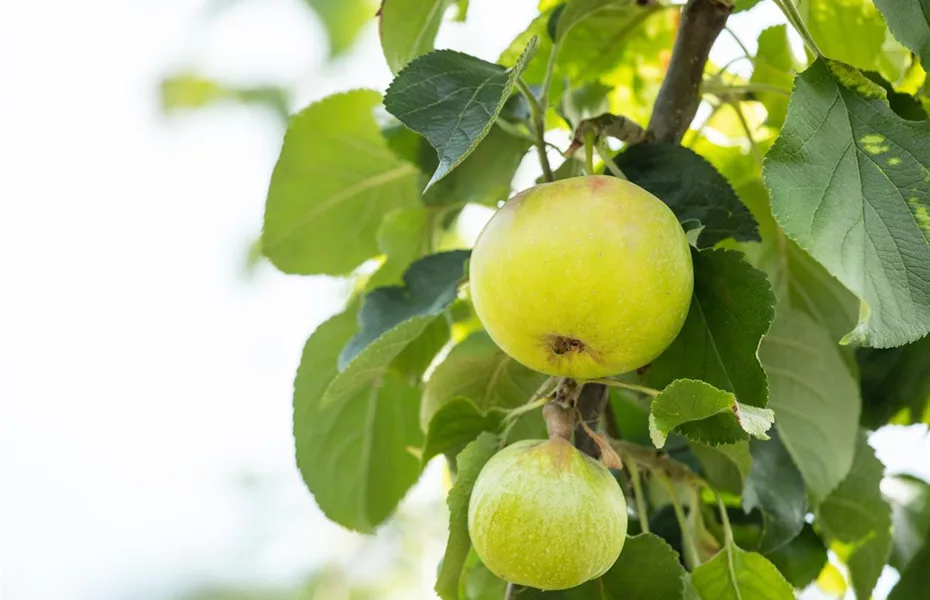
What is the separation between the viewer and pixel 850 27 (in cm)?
61

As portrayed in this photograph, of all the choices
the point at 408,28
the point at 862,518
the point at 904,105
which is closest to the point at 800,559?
the point at 862,518

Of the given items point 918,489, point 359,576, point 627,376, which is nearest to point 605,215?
point 627,376

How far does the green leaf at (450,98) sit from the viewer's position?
389 millimetres

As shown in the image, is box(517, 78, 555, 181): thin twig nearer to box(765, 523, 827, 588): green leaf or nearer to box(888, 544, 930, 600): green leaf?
box(765, 523, 827, 588): green leaf

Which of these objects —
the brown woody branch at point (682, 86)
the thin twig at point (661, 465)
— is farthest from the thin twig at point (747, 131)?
the thin twig at point (661, 465)

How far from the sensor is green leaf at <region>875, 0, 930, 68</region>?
41 cm

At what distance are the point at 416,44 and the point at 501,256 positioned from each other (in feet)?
0.59

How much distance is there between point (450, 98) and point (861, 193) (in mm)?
183

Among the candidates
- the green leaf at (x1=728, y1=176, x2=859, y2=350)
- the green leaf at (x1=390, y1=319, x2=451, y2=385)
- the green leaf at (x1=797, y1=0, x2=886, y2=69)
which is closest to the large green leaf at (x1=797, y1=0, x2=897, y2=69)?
the green leaf at (x1=797, y1=0, x2=886, y2=69)

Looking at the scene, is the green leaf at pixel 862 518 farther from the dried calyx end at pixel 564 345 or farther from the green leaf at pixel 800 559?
the dried calyx end at pixel 564 345

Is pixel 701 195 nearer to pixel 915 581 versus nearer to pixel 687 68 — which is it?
pixel 687 68

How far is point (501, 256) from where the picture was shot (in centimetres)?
40

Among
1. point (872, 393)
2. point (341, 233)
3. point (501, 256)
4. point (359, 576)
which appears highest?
point (501, 256)

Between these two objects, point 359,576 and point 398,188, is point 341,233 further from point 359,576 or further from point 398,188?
point 359,576
